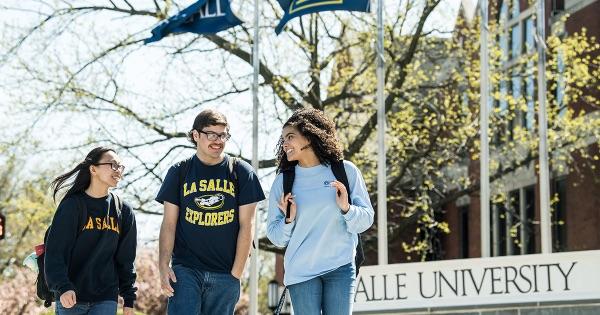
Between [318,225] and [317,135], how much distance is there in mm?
541

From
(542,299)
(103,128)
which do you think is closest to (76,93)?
(103,128)

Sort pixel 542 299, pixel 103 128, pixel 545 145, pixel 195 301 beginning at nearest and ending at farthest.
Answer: pixel 195 301 < pixel 542 299 < pixel 545 145 < pixel 103 128

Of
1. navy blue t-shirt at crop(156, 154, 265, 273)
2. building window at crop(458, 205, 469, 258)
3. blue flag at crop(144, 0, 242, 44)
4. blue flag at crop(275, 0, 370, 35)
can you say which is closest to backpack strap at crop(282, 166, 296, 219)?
navy blue t-shirt at crop(156, 154, 265, 273)

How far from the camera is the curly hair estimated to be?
755 centimetres

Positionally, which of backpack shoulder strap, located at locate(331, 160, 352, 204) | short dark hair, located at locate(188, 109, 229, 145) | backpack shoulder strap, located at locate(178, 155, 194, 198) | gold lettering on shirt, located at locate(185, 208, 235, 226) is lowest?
gold lettering on shirt, located at locate(185, 208, 235, 226)

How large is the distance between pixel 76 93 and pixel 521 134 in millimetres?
9476

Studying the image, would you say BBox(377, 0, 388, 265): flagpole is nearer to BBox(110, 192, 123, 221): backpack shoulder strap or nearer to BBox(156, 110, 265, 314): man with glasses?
BBox(110, 192, 123, 221): backpack shoulder strap

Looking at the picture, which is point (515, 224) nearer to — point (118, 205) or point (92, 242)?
point (118, 205)

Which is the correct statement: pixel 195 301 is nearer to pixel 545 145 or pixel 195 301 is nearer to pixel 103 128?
pixel 545 145

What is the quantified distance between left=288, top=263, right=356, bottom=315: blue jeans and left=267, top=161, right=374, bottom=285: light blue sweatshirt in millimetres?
46

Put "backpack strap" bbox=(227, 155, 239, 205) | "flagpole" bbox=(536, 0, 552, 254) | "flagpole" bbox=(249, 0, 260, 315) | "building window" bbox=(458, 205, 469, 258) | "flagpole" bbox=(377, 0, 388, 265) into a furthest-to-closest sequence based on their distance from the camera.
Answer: "building window" bbox=(458, 205, 469, 258)
"flagpole" bbox=(249, 0, 260, 315)
"flagpole" bbox=(377, 0, 388, 265)
"flagpole" bbox=(536, 0, 552, 254)
"backpack strap" bbox=(227, 155, 239, 205)

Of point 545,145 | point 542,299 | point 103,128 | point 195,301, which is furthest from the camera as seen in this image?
point 103,128

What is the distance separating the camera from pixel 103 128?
26.5 m

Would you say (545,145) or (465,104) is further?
(465,104)
